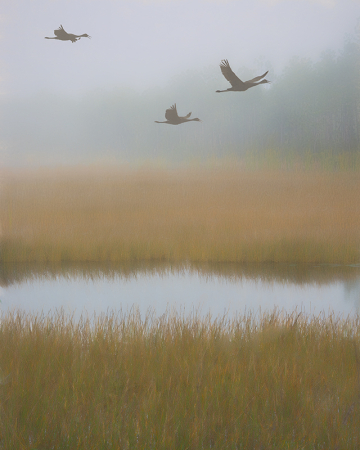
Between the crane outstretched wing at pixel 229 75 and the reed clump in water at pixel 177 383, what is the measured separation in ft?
6.23

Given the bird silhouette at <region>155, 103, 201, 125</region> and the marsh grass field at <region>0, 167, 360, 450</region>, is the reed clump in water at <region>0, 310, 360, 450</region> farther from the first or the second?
the bird silhouette at <region>155, 103, 201, 125</region>

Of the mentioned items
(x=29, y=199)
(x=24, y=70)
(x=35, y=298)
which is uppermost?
(x=24, y=70)

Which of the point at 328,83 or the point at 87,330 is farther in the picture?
the point at 328,83

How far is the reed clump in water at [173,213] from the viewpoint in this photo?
11.0 ft

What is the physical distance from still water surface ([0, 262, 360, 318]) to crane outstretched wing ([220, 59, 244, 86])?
63.3 inches

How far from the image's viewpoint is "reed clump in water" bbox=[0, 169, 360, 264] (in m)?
3.35

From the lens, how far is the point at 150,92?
321 centimetres

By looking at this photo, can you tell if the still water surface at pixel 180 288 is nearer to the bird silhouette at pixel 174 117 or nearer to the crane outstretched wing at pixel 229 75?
the bird silhouette at pixel 174 117

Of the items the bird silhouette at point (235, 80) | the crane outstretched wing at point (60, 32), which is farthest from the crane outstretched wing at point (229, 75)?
the crane outstretched wing at point (60, 32)

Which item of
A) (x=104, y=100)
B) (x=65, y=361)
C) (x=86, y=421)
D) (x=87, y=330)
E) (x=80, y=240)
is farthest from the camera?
(x=80, y=240)

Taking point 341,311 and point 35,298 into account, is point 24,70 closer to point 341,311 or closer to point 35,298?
point 35,298

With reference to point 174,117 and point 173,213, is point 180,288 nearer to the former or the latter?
point 173,213

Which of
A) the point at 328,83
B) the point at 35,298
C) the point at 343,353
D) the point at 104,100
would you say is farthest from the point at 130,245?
the point at 328,83

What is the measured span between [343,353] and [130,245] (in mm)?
2042
